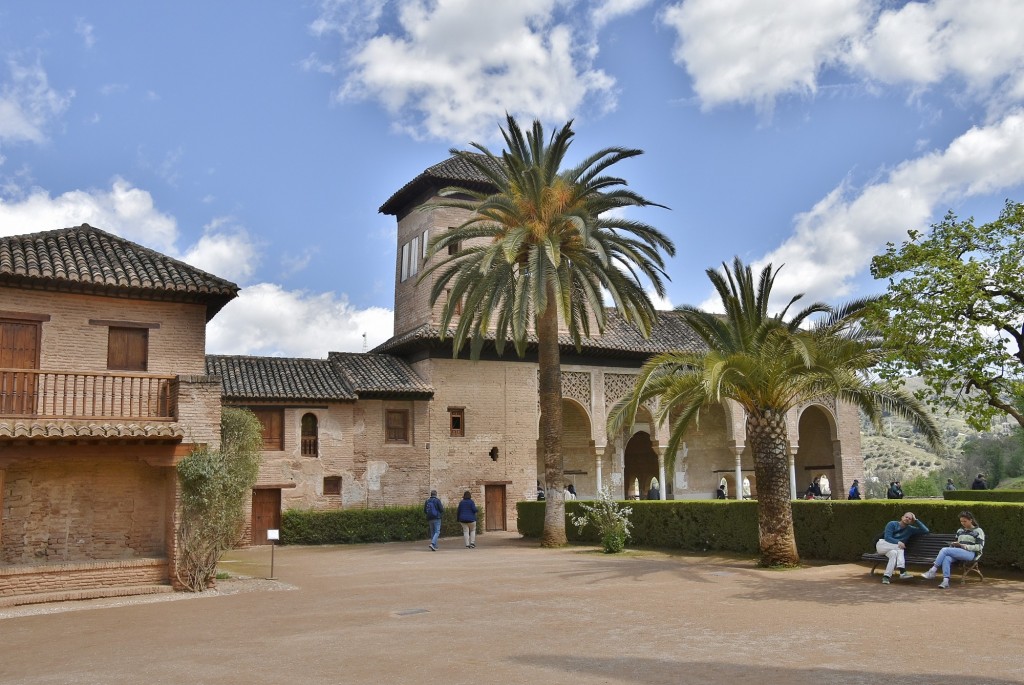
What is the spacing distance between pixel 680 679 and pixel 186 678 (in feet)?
14.7

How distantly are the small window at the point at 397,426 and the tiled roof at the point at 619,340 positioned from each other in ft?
8.23

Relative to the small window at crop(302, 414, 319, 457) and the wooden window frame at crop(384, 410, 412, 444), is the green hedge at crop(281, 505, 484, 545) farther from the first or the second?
the wooden window frame at crop(384, 410, 412, 444)

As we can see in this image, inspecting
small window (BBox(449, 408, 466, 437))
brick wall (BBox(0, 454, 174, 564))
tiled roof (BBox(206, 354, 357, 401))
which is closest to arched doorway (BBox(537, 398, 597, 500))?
small window (BBox(449, 408, 466, 437))

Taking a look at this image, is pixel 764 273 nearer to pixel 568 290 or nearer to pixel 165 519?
pixel 568 290

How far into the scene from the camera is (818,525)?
17.0 m

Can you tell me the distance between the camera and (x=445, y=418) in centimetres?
2892

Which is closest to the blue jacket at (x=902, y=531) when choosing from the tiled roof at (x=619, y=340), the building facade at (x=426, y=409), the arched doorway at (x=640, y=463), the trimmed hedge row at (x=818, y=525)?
the trimmed hedge row at (x=818, y=525)

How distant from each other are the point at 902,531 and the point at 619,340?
18.6 metres

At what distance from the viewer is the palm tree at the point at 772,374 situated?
15.0 m

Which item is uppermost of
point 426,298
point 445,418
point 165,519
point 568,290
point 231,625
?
point 426,298

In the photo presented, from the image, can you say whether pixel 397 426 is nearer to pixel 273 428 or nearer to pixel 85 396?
pixel 273 428

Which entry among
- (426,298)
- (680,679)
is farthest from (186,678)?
(426,298)

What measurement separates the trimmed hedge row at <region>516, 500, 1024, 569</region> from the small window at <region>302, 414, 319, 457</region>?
340 inches

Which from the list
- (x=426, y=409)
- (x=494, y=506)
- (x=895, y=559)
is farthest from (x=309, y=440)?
(x=895, y=559)
